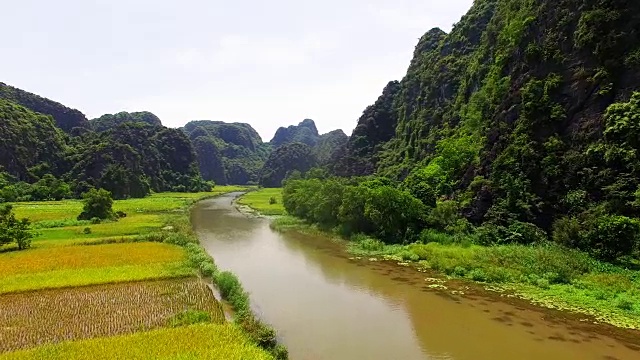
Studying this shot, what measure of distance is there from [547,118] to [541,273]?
1737cm

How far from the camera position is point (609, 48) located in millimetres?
36250

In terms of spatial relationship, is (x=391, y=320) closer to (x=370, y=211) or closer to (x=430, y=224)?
(x=430, y=224)

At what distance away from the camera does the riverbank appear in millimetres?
23547

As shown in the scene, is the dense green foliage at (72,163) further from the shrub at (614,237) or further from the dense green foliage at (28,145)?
the shrub at (614,237)

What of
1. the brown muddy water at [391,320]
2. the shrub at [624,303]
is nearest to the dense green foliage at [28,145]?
the brown muddy water at [391,320]

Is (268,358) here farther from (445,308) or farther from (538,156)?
(538,156)

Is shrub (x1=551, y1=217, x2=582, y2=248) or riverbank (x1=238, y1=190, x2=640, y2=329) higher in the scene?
shrub (x1=551, y1=217, x2=582, y2=248)

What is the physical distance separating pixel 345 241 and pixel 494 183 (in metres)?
16.3

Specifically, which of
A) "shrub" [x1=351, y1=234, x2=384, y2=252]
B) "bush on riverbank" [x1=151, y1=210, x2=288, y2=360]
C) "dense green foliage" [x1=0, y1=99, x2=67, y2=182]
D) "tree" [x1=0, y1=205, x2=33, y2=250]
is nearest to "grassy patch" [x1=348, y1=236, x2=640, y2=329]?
"shrub" [x1=351, y1=234, x2=384, y2=252]

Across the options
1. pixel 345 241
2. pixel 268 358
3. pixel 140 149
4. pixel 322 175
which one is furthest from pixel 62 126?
pixel 268 358

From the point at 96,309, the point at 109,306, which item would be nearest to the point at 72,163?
the point at 109,306

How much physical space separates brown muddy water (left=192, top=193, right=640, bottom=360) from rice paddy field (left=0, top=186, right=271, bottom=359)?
12.3ft

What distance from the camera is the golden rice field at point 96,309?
62.3 ft

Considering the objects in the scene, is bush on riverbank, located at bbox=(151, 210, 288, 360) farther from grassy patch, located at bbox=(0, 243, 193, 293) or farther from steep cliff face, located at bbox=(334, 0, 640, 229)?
steep cliff face, located at bbox=(334, 0, 640, 229)
